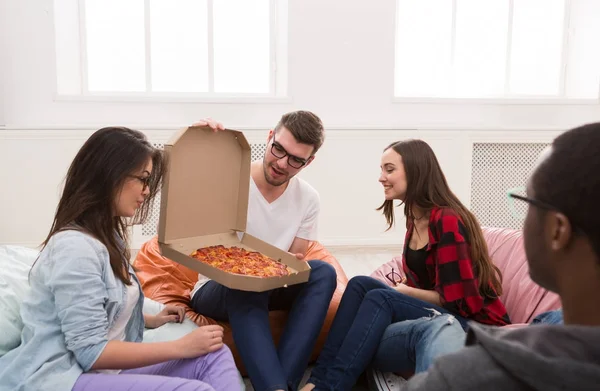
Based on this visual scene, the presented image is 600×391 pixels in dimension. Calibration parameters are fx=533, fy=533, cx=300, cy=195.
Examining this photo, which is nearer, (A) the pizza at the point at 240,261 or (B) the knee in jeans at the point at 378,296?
(A) the pizza at the point at 240,261

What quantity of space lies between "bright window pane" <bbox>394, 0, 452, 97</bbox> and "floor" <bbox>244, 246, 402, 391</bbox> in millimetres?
1351

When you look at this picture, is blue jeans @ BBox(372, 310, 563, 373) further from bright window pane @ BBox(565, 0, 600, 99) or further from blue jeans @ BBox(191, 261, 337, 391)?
bright window pane @ BBox(565, 0, 600, 99)

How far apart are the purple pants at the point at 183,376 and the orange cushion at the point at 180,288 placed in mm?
475

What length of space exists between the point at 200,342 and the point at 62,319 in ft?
1.21

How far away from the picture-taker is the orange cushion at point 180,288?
6.57 feet

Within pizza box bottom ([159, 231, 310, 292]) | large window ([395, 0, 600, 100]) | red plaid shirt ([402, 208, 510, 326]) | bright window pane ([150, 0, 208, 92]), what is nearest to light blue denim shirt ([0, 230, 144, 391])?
pizza box bottom ([159, 231, 310, 292])

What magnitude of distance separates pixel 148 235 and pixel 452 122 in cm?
258

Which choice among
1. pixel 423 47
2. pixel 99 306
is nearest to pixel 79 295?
pixel 99 306

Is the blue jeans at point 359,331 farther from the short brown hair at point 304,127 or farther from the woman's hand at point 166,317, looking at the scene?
the short brown hair at point 304,127

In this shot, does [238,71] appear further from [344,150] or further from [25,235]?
[25,235]

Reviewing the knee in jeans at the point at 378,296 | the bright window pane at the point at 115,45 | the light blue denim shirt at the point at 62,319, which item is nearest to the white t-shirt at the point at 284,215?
the knee in jeans at the point at 378,296

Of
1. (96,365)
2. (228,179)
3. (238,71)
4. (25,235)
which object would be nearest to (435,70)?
(238,71)

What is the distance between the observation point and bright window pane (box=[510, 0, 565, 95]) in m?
4.55

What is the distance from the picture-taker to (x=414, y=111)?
14.2 feet
